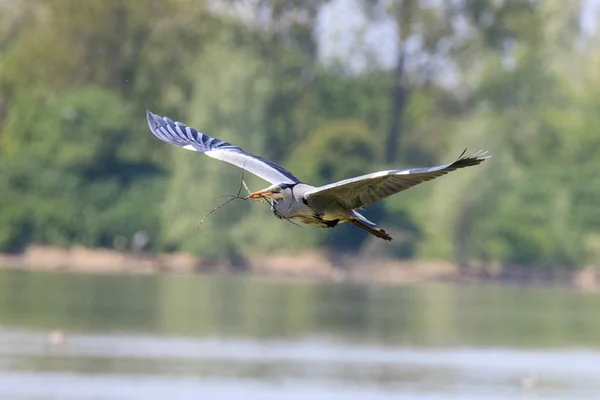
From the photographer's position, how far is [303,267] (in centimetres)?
5334

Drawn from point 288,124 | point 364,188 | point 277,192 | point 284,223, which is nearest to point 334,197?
point 364,188

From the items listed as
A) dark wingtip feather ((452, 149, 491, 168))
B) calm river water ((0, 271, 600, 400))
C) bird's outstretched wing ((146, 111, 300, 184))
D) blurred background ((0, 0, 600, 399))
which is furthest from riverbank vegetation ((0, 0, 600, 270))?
dark wingtip feather ((452, 149, 491, 168))

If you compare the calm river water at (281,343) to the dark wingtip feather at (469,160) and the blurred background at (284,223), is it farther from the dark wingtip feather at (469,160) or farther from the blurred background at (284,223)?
the dark wingtip feather at (469,160)

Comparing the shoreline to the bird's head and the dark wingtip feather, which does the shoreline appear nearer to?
the bird's head

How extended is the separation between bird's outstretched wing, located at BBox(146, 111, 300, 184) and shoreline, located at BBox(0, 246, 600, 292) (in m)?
37.1

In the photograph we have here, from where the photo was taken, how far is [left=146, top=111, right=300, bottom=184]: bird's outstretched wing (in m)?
13.0

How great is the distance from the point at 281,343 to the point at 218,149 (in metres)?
16.6

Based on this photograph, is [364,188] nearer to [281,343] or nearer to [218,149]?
[218,149]

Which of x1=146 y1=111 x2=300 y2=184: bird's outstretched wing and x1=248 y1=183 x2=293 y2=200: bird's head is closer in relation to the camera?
x1=248 y1=183 x2=293 y2=200: bird's head

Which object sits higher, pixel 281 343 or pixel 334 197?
pixel 281 343

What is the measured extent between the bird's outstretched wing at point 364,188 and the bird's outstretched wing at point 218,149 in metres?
0.52

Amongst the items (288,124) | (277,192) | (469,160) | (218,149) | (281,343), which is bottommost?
(469,160)

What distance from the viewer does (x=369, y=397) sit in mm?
23438

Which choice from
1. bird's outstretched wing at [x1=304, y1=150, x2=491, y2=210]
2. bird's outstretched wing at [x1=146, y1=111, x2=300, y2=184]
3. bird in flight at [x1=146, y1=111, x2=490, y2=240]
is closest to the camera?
bird's outstretched wing at [x1=304, y1=150, x2=491, y2=210]
